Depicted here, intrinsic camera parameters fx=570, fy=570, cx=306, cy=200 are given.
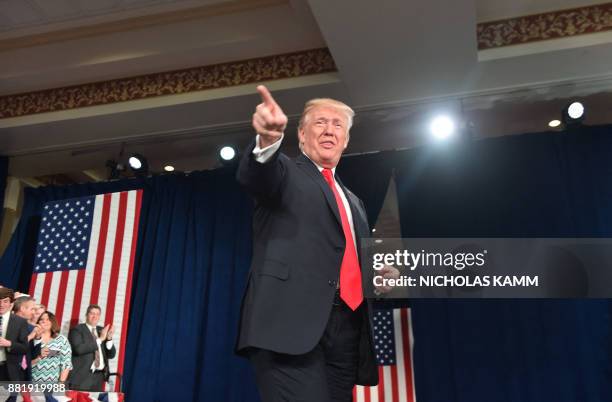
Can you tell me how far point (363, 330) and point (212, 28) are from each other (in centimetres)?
314

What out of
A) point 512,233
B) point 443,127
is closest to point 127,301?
point 443,127

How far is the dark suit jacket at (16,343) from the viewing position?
3.00m

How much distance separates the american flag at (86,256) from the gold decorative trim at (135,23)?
1182 millimetres

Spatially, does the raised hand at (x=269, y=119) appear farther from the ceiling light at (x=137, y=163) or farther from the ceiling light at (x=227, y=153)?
the ceiling light at (x=137, y=163)

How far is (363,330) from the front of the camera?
1.28m

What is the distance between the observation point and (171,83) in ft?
14.0

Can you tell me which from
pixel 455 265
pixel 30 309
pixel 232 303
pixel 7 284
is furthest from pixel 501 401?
pixel 7 284

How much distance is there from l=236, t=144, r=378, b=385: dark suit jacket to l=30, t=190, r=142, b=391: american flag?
301 cm

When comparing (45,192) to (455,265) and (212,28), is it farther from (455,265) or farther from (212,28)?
(455,265)

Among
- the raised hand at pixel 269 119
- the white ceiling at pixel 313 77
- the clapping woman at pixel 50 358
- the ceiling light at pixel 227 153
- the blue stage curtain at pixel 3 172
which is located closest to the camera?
the raised hand at pixel 269 119

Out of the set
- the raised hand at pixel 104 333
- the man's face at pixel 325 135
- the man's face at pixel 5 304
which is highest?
the man's face at pixel 325 135

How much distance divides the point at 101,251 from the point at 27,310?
820mm

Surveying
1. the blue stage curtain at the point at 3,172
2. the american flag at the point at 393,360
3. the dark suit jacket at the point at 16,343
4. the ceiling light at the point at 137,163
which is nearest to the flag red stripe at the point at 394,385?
the american flag at the point at 393,360

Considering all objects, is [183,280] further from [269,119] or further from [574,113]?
[269,119]
